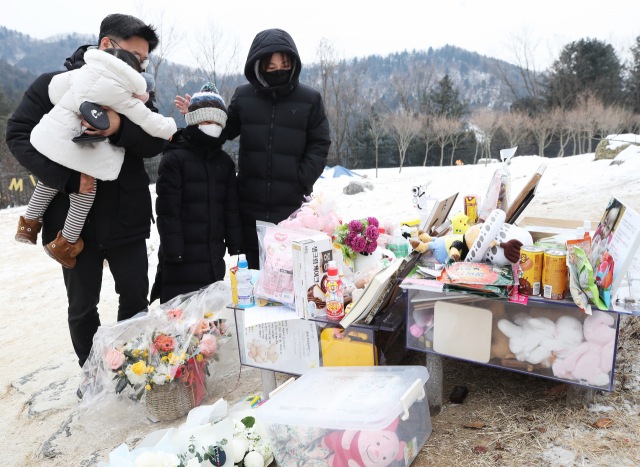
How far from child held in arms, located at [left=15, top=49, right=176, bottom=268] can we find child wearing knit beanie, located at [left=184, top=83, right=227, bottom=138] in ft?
1.48

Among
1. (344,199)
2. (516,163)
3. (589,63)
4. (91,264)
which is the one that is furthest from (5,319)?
(589,63)

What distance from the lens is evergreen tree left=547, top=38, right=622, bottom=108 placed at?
23.6m

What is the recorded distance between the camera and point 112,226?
2.29 metres

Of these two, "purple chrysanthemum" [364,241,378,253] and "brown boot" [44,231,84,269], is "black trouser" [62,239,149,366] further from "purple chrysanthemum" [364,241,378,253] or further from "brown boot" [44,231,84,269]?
"purple chrysanthemum" [364,241,378,253]

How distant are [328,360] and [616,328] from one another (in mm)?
1156

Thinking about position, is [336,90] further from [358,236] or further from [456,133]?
[358,236]

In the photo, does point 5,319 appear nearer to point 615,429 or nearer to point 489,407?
point 489,407

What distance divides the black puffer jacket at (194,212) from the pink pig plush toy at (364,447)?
1528 millimetres

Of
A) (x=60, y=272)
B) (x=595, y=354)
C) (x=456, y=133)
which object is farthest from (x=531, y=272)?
(x=456, y=133)

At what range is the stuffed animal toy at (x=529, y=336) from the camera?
1.71 metres

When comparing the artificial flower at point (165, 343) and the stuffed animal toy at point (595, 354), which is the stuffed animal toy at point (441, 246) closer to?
the stuffed animal toy at point (595, 354)

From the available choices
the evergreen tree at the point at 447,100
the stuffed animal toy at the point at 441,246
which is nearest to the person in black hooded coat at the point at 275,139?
the stuffed animal toy at the point at 441,246

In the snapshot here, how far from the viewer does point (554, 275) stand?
1643 millimetres

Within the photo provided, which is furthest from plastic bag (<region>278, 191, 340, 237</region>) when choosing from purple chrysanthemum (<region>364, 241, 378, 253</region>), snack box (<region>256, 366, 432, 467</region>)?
snack box (<region>256, 366, 432, 467</region>)
